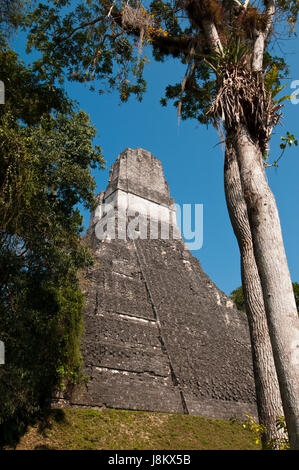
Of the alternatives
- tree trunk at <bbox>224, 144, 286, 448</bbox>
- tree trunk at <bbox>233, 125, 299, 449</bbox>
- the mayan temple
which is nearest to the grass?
the mayan temple

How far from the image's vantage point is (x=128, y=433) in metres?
7.66

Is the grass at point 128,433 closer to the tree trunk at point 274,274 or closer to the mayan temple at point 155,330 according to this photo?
the mayan temple at point 155,330

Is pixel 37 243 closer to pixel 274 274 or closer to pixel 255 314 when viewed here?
pixel 255 314

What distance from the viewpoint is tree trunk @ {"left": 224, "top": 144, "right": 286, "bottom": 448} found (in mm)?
2607

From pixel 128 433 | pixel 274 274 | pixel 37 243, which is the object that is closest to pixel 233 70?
pixel 274 274

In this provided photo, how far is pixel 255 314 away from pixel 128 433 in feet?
20.0

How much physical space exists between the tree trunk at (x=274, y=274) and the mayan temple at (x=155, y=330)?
724 centimetres

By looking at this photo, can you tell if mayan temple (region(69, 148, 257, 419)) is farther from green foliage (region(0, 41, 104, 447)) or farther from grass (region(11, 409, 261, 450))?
green foliage (region(0, 41, 104, 447))

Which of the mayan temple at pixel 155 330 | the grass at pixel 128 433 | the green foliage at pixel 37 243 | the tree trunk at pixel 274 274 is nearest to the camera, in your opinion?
the tree trunk at pixel 274 274

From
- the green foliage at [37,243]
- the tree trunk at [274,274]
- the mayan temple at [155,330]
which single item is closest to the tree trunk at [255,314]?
the tree trunk at [274,274]

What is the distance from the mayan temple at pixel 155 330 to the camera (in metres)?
9.35

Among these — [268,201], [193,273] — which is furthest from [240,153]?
[193,273]

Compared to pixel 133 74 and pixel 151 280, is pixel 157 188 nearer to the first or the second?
pixel 151 280

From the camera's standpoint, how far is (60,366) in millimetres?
7727
